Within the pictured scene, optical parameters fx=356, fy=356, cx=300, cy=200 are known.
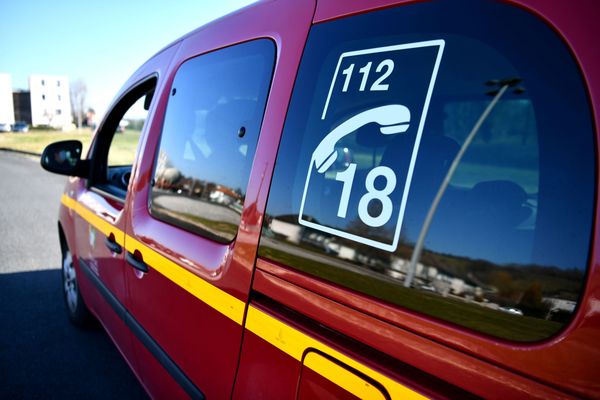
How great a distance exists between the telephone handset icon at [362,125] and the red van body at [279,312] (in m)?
0.16

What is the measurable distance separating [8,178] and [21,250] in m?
9.31

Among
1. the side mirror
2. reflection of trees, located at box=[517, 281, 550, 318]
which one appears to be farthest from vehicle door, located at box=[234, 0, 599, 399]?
the side mirror

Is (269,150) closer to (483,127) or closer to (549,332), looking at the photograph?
(483,127)

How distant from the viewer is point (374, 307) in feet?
2.71

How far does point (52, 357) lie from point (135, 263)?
5.94 ft

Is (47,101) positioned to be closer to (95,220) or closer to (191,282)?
(95,220)

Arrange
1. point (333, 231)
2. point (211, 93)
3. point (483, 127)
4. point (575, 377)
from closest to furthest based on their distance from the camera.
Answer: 1. point (575, 377)
2. point (483, 127)
3. point (333, 231)
4. point (211, 93)

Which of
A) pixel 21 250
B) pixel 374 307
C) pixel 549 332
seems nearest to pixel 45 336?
pixel 21 250

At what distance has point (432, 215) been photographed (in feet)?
2.48

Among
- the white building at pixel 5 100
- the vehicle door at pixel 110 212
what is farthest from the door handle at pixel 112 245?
the white building at pixel 5 100

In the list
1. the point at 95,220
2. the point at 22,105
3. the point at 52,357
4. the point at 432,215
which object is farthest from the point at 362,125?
the point at 22,105

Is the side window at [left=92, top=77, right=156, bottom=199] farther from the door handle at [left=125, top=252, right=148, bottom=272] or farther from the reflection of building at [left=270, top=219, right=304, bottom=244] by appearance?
the reflection of building at [left=270, top=219, right=304, bottom=244]

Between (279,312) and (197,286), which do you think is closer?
(279,312)

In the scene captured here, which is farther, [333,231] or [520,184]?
[333,231]
